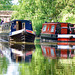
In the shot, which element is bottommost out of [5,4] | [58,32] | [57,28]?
[58,32]

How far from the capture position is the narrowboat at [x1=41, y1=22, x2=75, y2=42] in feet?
110

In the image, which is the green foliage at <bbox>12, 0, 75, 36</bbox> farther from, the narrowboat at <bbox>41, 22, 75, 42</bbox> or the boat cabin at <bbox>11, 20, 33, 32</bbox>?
the boat cabin at <bbox>11, 20, 33, 32</bbox>

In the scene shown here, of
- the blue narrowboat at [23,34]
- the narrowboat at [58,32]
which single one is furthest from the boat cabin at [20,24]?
the narrowboat at [58,32]

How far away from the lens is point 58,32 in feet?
116

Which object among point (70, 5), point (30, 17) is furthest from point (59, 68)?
point (30, 17)

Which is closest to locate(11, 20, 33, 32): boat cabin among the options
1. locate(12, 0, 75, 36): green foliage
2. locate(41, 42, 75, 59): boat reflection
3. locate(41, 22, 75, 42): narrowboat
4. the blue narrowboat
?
the blue narrowboat

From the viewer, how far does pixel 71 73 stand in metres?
12.9

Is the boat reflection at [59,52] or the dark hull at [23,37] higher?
the dark hull at [23,37]

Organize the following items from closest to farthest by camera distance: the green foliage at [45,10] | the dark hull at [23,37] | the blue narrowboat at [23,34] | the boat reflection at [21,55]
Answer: the boat reflection at [21,55] < the blue narrowboat at [23,34] < the dark hull at [23,37] < the green foliage at [45,10]

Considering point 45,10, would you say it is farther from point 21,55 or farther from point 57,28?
point 21,55

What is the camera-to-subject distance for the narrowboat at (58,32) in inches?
1321

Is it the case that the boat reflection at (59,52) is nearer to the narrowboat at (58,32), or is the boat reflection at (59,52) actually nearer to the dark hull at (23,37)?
the dark hull at (23,37)

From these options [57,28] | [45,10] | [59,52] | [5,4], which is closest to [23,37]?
[57,28]

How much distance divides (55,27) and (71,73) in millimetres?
22247
